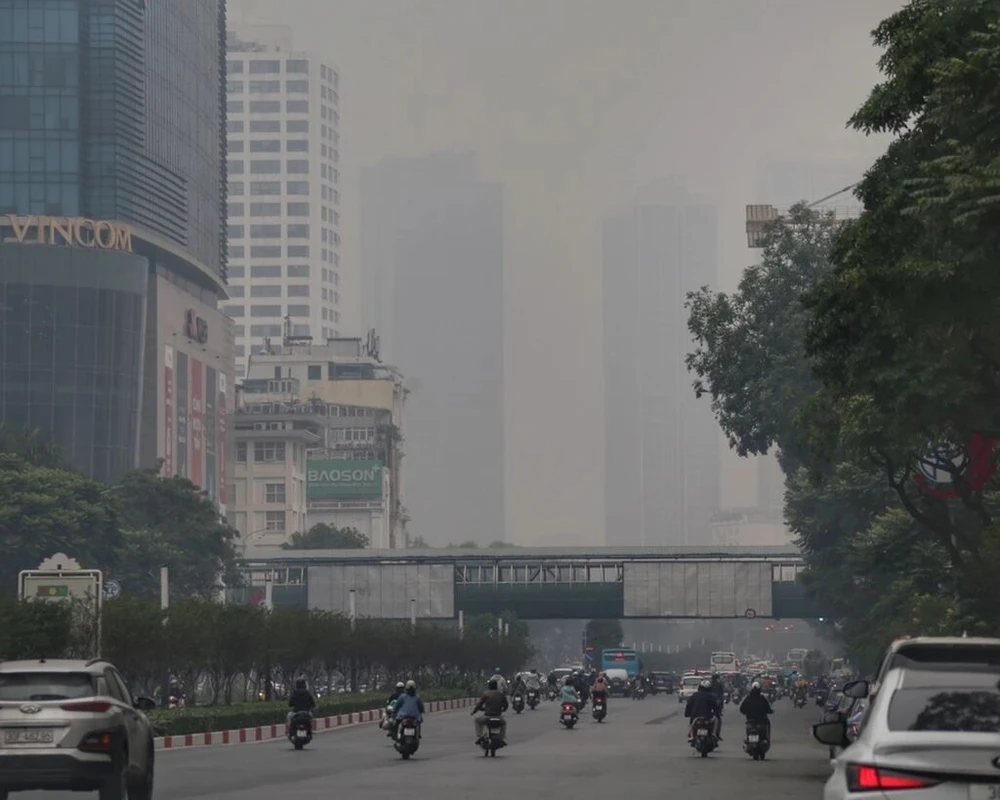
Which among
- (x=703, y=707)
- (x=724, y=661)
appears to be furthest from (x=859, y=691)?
(x=724, y=661)

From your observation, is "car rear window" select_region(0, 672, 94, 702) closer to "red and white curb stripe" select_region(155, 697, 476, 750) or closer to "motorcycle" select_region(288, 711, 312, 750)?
"motorcycle" select_region(288, 711, 312, 750)

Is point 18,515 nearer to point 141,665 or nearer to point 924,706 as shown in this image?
point 141,665

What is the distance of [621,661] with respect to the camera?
14550 centimetres

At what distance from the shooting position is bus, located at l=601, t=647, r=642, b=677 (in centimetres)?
14438

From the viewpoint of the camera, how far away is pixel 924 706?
13.8m

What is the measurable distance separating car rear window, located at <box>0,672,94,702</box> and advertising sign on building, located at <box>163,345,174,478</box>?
5922 inches

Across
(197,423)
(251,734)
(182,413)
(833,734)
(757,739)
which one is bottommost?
(251,734)

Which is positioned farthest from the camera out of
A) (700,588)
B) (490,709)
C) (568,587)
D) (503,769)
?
(568,587)

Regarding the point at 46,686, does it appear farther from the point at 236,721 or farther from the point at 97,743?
the point at 236,721

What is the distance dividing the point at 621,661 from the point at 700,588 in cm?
1265

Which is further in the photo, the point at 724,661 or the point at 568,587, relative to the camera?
the point at 724,661

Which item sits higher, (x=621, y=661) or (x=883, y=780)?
(x=883, y=780)

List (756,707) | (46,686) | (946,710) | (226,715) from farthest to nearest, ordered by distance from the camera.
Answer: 1. (226,715)
2. (756,707)
3. (46,686)
4. (946,710)

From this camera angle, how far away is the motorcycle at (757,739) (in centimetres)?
4241
